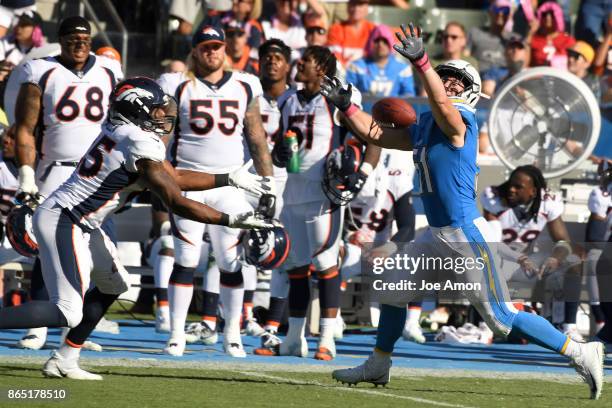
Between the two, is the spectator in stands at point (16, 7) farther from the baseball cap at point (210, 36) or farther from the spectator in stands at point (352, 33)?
the baseball cap at point (210, 36)

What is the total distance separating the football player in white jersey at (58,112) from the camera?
8.73 meters

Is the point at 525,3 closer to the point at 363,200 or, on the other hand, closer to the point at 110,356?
the point at 363,200

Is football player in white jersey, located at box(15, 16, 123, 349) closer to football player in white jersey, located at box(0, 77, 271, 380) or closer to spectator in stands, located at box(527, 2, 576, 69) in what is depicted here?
football player in white jersey, located at box(0, 77, 271, 380)

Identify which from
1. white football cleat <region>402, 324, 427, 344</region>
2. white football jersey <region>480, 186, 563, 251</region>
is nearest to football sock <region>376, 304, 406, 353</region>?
white football cleat <region>402, 324, 427, 344</region>

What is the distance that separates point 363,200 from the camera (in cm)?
1135

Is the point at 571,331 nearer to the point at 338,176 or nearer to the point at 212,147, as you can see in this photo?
the point at 338,176

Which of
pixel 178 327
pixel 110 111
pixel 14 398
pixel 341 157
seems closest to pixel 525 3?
pixel 341 157

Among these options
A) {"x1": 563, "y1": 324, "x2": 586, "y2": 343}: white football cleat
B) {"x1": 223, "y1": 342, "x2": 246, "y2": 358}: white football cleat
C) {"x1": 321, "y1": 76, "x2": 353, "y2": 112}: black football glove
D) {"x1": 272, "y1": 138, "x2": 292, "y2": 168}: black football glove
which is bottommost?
{"x1": 563, "y1": 324, "x2": 586, "y2": 343}: white football cleat

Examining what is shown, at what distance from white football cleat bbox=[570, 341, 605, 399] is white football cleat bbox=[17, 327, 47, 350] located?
3.71m

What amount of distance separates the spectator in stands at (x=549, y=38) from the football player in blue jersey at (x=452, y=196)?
7593 millimetres

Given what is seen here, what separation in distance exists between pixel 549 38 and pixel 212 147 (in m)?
7.01

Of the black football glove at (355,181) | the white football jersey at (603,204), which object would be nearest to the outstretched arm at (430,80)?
the black football glove at (355,181)

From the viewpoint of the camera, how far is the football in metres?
7.44

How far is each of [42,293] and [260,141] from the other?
5.81ft
